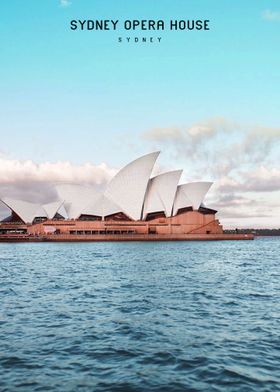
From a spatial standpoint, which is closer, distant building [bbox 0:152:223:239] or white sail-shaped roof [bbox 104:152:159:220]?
white sail-shaped roof [bbox 104:152:159:220]

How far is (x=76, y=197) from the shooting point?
91.6 m

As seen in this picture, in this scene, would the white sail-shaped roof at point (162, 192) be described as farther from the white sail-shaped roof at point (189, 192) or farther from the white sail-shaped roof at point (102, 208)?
the white sail-shaped roof at point (102, 208)

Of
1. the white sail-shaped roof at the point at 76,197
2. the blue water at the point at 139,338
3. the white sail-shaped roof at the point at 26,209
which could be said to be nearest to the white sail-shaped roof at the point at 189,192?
the white sail-shaped roof at the point at 76,197

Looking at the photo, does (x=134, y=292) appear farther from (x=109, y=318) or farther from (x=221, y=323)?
(x=221, y=323)

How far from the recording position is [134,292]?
52.2 feet

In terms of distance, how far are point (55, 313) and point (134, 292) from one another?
439 centimetres

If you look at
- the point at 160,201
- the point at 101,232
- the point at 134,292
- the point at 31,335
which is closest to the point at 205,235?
the point at 160,201

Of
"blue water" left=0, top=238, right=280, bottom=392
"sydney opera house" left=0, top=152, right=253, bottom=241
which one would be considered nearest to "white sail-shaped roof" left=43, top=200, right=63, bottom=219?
"sydney opera house" left=0, top=152, right=253, bottom=241

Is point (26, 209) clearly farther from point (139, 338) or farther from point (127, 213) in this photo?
point (139, 338)

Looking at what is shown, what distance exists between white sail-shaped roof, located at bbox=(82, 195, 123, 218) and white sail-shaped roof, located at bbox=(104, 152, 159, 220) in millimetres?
1367

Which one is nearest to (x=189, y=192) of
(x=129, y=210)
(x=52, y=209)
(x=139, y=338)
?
(x=129, y=210)

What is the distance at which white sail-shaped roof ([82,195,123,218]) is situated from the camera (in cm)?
8925

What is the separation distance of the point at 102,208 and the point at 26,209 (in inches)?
699

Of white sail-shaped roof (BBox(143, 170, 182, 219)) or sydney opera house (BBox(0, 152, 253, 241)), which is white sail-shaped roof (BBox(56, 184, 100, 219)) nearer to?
sydney opera house (BBox(0, 152, 253, 241))
